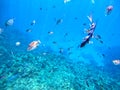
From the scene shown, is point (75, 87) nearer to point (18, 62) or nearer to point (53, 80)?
point (53, 80)

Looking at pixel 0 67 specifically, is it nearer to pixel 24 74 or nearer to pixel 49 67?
pixel 24 74

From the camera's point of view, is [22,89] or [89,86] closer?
[22,89]

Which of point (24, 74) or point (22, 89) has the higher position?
point (24, 74)

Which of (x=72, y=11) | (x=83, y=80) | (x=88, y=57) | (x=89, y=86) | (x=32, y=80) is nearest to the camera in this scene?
(x=32, y=80)

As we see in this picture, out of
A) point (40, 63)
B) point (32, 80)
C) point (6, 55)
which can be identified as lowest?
point (32, 80)

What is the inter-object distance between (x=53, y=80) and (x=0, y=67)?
118 inches

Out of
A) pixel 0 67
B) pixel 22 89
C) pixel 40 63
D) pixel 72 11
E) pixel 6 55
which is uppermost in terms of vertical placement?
pixel 72 11

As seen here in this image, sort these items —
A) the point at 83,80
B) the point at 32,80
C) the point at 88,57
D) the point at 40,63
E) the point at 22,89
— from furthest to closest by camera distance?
the point at 88,57
the point at 40,63
the point at 83,80
the point at 32,80
the point at 22,89

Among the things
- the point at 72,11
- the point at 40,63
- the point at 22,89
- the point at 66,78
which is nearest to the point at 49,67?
the point at 40,63

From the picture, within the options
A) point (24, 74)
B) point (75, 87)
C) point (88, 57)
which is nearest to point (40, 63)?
point (24, 74)

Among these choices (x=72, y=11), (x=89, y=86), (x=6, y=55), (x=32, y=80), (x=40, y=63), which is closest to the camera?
(x=32, y=80)

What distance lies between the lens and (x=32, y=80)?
921 cm

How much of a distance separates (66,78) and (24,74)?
230 centimetres

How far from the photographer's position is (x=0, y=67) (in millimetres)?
10211
